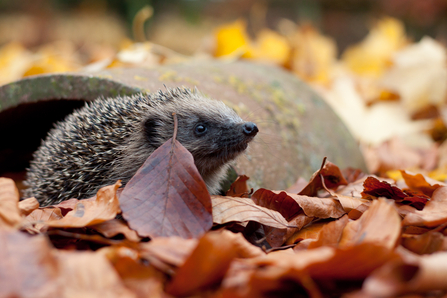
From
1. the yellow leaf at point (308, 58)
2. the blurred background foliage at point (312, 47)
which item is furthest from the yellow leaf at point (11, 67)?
the yellow leaf at point (308, 58)

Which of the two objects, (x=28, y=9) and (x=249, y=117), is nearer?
(x=249, y=117)

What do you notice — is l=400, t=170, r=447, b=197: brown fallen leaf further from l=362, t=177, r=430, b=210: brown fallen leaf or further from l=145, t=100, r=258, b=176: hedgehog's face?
l=145, t=100, r=258, b=176: hedgehog's face

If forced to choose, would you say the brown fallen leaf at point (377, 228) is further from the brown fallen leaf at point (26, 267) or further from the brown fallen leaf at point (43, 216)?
the brown fallen leaf at point (43, 216)

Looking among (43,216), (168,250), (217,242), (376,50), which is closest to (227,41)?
(376,50)

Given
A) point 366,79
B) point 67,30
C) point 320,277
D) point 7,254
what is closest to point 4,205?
point 7,254

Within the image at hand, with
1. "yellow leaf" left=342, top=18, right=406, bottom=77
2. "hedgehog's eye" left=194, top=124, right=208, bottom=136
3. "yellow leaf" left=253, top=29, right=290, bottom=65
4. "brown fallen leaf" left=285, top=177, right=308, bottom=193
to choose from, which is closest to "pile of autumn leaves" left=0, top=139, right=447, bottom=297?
"brown fallen leaf" left=285, top=177, right=308, bottom=193

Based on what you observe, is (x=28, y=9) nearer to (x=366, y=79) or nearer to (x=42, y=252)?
(x=366, y=79)
